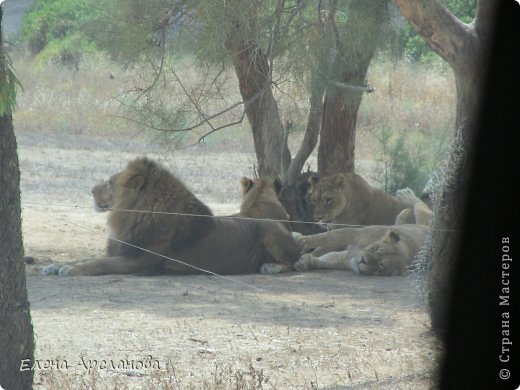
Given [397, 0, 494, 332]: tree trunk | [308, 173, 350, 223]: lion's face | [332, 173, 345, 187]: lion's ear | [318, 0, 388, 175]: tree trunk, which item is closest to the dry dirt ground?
[397, 0, 494, 332]: tree trunk

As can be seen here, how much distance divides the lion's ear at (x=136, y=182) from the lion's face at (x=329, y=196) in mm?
2387

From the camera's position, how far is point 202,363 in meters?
5.62

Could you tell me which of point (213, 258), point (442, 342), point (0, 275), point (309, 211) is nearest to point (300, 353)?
point (442, 342)

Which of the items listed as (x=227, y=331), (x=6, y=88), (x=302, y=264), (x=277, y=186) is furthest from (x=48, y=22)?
(x=6, y=88)

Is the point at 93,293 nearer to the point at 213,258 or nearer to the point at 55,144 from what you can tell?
the point at 213,258

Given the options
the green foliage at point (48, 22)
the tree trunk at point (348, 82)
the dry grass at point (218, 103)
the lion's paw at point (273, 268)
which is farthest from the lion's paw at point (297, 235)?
the green foliage at point (48, 22)

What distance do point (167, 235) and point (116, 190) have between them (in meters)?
0.76

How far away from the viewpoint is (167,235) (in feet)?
29.7

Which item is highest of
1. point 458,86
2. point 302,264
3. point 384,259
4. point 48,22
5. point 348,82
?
point 48,22

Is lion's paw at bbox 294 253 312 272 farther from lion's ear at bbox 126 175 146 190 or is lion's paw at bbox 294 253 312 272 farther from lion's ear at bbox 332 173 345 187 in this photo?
lion's ear at bbox 126 175 146 190

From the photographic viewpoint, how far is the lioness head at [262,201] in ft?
32.5

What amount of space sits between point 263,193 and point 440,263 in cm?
381

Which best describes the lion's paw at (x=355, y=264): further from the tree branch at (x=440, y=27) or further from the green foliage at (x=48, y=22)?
the green foliage at (x=48, y=22)

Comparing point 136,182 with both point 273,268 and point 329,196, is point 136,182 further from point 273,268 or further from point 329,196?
point 329,196
